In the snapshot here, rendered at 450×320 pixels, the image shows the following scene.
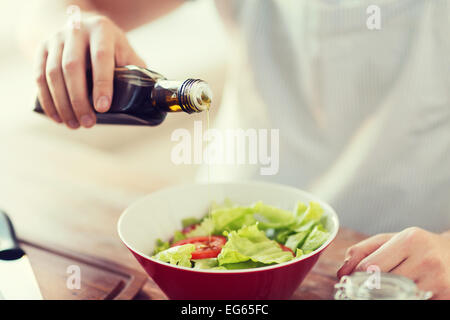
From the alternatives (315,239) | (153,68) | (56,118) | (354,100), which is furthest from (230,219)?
(153,68)

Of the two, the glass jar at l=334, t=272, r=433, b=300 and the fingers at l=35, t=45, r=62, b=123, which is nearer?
the glass jar at l=334, t=272, r=433, b=300

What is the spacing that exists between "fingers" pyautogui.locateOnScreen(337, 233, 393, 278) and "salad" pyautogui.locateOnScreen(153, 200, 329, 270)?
0.04 meters

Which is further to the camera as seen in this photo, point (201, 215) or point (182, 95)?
point (201, 215)

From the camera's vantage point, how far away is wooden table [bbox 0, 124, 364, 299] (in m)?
0.75

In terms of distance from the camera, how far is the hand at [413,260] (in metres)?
0.60

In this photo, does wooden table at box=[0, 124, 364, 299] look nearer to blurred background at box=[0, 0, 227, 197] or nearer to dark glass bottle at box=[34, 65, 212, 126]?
dark glass bottle at box=[34, 65, 212, 126]

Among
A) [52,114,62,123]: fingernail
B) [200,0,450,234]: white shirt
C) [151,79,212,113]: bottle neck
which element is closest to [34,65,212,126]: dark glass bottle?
[151,79,212,113]: bottle neck

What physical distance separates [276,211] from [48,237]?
474 millimetres

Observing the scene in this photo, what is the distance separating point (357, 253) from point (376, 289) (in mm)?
171

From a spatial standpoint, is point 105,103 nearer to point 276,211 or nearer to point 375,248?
point 276,211

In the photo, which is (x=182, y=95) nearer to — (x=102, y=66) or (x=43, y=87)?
(x=102, y=66)

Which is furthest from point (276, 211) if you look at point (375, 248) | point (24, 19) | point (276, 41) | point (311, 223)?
point (24, 19)

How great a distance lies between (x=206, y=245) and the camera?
0.71m

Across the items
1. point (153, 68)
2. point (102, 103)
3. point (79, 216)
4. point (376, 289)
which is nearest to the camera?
point (376, 289)
